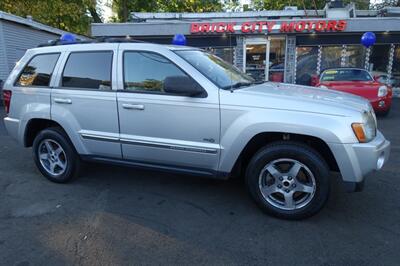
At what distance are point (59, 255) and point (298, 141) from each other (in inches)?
101

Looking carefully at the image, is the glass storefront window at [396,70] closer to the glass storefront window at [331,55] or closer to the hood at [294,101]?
the glass storefront window at [331,55]

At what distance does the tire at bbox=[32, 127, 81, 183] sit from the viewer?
14.4 feet

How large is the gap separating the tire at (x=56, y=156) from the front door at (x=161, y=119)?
2.97 ft

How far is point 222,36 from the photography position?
50.5 ft

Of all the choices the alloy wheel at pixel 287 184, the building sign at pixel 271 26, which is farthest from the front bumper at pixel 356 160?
the building sign at pixel 271 26

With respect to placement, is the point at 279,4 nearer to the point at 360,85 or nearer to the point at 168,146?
the point at 360,85

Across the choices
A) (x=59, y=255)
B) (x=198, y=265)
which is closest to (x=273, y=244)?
(x=198, y=265)

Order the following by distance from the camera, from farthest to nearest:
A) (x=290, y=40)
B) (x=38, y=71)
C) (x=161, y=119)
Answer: (x=290, y=40) → (x=38, y=71) → (x=161, y=119)

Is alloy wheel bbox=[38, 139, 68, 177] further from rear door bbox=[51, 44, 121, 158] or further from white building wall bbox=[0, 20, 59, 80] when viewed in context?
white building wall bbox=[0, 20, 59, 80]

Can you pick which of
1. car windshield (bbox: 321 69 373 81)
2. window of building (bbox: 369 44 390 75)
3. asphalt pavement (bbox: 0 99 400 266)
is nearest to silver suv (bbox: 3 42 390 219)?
asphalt pavement (bbox: 0 99 400 266)

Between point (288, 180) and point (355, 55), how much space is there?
46.7 ft

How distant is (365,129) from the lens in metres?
3.17

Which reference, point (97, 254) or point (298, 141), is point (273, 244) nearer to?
point (298, 141)

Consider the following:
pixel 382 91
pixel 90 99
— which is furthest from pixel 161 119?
pixel 382 91
